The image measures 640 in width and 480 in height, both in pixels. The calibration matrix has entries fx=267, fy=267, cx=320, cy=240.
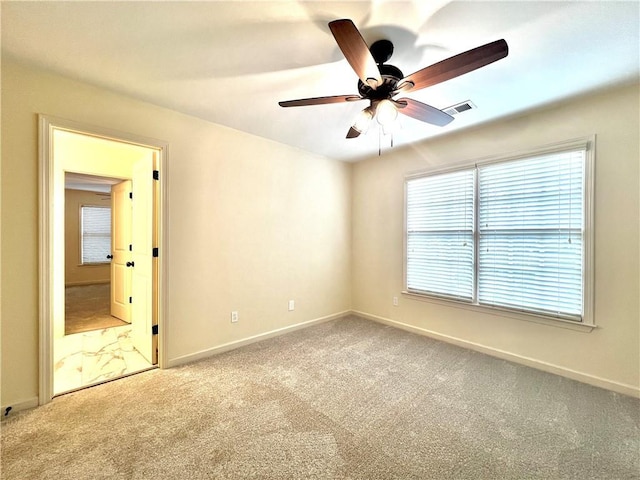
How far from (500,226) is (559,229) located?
1.57ft

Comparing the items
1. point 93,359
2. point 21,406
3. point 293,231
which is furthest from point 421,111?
point 93,359

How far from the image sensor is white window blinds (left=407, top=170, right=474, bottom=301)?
3.14 metres

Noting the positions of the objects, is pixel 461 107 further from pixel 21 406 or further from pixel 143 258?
pixel 21 406

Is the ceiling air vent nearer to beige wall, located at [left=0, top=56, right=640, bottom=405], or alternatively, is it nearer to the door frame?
beige wall, located at [left=0, top=56, right=640, bottom=405]

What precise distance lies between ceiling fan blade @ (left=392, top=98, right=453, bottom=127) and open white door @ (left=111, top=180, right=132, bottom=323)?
398cm

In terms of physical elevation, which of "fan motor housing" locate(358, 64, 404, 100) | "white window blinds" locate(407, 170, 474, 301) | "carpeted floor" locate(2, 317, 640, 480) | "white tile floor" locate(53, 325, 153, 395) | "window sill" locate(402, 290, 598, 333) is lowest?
"white tile floor" locate(53, 325, 153, 395)

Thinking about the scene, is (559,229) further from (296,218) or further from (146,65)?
(146,65)

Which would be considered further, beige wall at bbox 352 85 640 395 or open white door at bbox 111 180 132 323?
open white door at bbox 111 180 132 323

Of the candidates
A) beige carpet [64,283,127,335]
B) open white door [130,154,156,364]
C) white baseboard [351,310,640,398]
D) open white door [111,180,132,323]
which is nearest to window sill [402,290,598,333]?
white baseboard [351,310,640,398]

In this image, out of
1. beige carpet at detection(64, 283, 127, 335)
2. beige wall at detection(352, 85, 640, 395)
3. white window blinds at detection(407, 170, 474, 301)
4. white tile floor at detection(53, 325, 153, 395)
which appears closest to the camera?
beige wall at detection(352, 85, 640, 395)

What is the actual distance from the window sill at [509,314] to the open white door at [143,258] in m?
3.09

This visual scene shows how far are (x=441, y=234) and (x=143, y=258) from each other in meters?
3.46

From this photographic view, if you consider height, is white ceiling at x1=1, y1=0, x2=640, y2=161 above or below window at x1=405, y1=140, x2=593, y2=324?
above

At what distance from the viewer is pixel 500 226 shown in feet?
9.37
